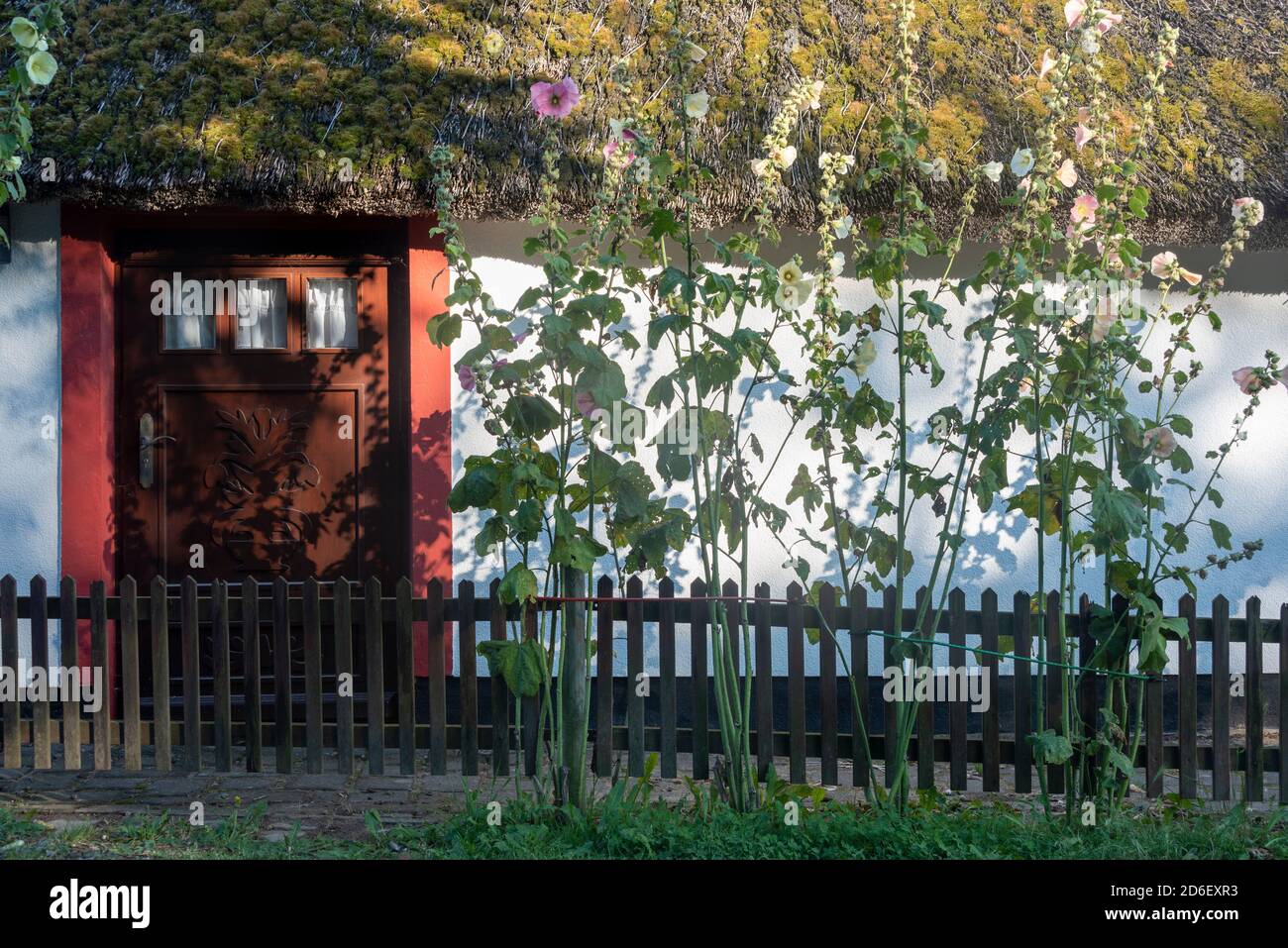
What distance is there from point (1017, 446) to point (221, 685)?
400cm

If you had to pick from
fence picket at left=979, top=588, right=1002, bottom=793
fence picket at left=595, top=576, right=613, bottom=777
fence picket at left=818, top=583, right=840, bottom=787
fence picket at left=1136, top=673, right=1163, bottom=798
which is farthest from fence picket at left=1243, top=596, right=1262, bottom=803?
fence picket at left=595, top=576, right=613, bottom=777

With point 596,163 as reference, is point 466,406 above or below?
below

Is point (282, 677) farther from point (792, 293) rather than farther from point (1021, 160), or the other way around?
point (1021, 160)

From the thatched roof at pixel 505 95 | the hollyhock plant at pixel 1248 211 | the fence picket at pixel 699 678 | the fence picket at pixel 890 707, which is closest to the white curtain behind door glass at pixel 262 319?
the thatched roof at pixel 505 95

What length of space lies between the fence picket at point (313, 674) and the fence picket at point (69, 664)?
1.01 metres

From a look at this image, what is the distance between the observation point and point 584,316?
3693mm

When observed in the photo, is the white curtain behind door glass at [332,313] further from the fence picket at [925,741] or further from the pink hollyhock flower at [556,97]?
the fence picket at [925,741]

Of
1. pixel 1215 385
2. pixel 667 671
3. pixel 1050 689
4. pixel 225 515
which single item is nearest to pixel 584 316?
pixel 667 671

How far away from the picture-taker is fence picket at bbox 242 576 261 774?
469 cm

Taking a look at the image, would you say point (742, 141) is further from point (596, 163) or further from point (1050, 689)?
point (1050, 689)

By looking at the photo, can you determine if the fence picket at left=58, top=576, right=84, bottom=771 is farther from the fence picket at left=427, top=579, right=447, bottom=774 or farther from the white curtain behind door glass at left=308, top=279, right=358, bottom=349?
the white curtain behind door glass at left=308, top=279, right=358, bottom=349

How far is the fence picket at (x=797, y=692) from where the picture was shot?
14.6ft

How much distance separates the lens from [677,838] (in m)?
3.66
